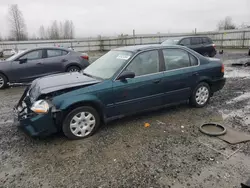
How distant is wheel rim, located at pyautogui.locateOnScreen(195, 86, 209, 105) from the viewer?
5.18 metres

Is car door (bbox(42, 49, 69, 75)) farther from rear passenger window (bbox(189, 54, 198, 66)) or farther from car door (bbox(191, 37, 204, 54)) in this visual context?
car door (bbox(191, 37, 204, 54))

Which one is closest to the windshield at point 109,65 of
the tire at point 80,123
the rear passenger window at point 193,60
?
the tire at point 80,123

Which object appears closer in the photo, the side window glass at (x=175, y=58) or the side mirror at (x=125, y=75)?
the side mirror at (x=125, y=75)

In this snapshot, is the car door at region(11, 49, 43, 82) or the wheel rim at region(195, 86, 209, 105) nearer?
the wheel rim at region(195, 86, 209, 105)

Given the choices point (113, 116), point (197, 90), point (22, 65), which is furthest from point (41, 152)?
point (22, 65)

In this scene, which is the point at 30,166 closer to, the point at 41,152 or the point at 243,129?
the point at 41,152

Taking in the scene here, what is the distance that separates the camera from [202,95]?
5258 millimetres

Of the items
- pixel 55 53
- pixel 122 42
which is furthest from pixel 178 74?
pixel 122 42

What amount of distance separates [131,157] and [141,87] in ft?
4.94

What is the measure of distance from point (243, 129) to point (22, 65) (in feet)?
24.7

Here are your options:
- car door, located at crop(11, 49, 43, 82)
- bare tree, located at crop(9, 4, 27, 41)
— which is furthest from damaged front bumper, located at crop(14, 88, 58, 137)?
bare tree, located at crop(9, 4, 27, 41)

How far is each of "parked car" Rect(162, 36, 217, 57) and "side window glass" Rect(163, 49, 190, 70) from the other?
344 inches

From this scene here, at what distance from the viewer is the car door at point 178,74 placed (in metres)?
4.62

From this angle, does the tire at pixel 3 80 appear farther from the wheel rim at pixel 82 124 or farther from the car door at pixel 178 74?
the car door at pixel 178 74
